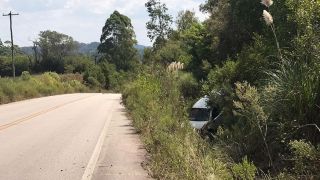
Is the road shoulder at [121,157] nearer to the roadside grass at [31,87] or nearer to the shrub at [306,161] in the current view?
the shrub at [306,161]

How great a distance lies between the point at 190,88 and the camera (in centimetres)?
2544

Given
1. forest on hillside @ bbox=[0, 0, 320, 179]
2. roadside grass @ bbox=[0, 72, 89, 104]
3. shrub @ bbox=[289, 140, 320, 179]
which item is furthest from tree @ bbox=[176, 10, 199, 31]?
shrub @ bbox=[289, 140, 320, 179]

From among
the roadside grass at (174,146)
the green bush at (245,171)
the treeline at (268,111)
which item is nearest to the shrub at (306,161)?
the treeline at (268,111)

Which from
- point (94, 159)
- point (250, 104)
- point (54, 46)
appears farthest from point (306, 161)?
point (54, 46)

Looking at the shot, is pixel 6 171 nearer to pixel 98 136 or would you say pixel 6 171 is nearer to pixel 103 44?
pixel 98 136

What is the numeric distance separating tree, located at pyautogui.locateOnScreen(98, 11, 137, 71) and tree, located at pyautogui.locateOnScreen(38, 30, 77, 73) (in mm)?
11278

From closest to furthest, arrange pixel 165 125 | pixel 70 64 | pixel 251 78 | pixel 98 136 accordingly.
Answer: pixel 165 125, pixel 251 78, pixel 98 136, pixel 70 64

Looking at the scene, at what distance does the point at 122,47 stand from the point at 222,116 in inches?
4366

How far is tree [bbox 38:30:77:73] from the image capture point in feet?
421

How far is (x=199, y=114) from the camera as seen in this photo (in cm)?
1836

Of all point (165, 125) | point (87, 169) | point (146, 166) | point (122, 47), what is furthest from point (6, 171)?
point (122, 47)

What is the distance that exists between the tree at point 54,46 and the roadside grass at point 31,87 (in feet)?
93.0

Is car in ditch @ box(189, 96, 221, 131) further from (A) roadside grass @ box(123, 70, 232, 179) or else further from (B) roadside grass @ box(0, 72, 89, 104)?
(B) roadside grass @ box(0, 72, 89, 104)

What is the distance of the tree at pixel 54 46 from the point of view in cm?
12823
